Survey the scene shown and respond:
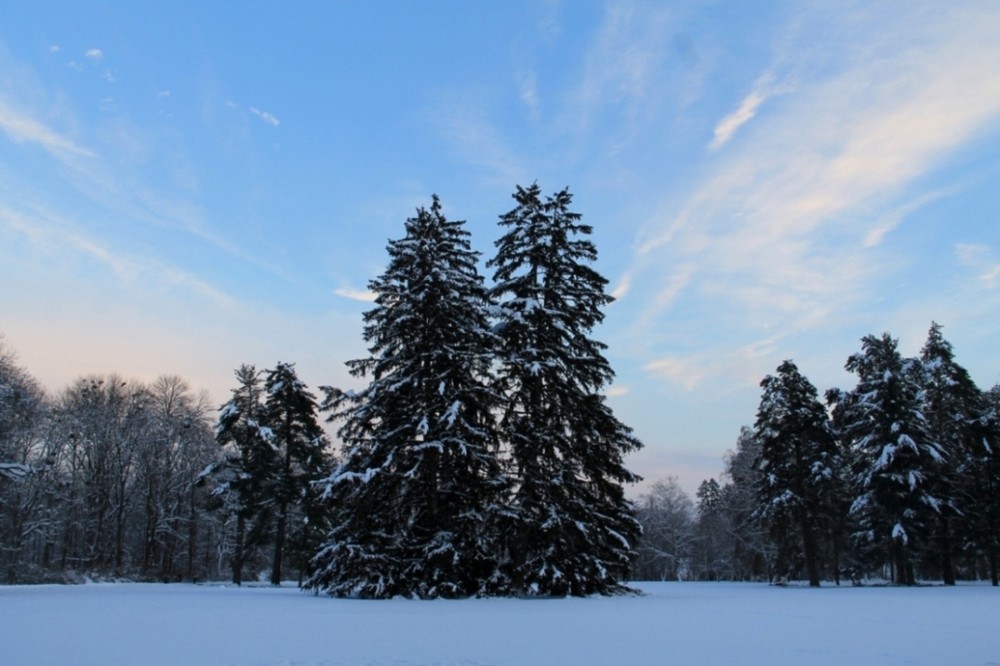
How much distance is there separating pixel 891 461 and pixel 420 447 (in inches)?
1228

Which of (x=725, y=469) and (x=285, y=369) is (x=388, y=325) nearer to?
(x=285, y=369)

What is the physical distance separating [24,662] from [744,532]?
69707 millimetres

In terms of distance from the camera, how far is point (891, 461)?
131 ft

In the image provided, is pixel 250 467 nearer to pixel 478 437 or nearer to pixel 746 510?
pixel 478 437

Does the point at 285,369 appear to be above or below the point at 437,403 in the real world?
above

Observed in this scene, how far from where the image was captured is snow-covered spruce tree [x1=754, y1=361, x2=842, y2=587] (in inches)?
1628

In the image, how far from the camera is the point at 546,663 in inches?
331

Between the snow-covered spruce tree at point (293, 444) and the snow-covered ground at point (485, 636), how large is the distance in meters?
22.0

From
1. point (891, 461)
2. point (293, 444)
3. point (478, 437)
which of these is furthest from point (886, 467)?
point (293, 444)

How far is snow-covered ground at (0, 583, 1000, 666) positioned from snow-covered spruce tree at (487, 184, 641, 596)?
303 inches

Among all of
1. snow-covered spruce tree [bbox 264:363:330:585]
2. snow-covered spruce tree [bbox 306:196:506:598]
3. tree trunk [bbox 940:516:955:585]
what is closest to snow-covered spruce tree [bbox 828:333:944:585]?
tree trunk [bbox 940:516:955:585]

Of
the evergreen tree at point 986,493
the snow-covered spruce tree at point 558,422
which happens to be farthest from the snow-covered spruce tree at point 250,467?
the evergreen tree at point 986,493

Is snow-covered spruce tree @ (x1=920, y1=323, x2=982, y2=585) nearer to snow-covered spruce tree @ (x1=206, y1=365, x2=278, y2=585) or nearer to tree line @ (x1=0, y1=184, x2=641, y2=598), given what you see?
tree line @ (x1=0, y1=184, x2=641, y2=598)

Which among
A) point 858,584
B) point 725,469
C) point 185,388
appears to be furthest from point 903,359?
point 185,388
